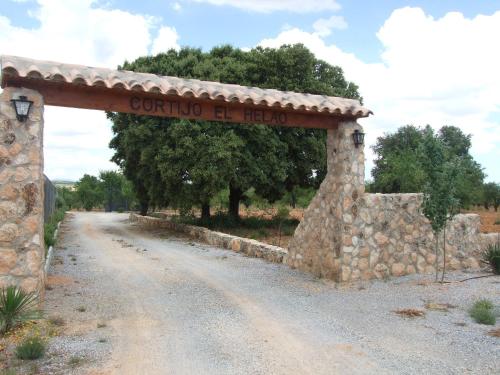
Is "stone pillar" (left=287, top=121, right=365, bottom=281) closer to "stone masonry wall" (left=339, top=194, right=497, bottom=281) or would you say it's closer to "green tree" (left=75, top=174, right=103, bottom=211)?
"stone masonry wall" (left=339, top=194, right=497, bottom=281)

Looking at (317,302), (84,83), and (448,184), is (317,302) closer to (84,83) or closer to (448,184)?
(448,184)

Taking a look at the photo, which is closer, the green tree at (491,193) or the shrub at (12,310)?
the shrub at (12,310)

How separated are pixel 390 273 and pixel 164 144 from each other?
11892 millimetres

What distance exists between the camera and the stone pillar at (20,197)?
267 inches

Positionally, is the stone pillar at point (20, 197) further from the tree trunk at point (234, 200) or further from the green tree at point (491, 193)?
the green tree at point (491, 193)

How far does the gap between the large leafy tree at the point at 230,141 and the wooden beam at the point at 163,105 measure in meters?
8.34

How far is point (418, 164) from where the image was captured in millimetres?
9555

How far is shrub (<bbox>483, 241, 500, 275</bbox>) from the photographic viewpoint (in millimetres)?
9969

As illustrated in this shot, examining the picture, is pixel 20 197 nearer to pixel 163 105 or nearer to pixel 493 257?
pixel 163 105

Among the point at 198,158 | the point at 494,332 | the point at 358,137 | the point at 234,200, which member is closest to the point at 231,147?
the point at 198,158

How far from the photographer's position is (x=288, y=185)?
886 inches

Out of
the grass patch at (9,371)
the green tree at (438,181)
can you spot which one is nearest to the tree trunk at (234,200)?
the green tree at (438,181)

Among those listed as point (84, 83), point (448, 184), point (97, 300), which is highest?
point (84, 83)

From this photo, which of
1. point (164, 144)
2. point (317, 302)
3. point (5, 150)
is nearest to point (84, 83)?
point (5, 150)
